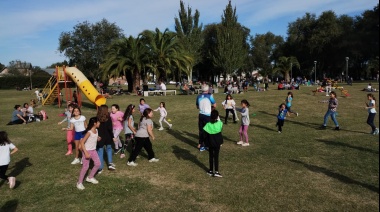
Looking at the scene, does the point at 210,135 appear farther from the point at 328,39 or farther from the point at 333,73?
the point at 333,73

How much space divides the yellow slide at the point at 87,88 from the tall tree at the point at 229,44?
3705 centimetres

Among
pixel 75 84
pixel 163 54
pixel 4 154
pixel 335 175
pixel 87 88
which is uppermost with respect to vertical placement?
pixel 163 54

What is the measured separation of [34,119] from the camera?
59.4 feet

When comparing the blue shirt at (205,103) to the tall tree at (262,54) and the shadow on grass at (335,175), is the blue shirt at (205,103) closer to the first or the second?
the shadow on grass at (335,175)

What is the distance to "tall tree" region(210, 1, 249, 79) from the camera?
55.6 meters

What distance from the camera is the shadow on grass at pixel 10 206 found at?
6.13m

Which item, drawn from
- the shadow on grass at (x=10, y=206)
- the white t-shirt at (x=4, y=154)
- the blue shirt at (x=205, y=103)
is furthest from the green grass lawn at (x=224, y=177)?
the blue shirt at (x=205, y=103)

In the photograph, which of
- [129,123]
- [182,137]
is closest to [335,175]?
[129,123]

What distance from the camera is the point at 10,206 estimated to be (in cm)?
628

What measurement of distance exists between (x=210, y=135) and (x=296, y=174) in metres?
2.43

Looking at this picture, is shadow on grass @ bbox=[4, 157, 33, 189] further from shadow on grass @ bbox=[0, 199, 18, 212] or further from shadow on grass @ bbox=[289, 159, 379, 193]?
shadow on grass @ bbox=[289, 159, 379, 193]

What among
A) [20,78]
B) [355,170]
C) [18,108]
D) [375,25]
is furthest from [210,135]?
[20,78]

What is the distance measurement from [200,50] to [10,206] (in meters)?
62.5

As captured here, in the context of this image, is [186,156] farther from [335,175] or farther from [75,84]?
[75,84]
